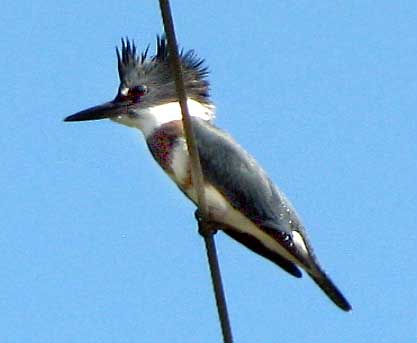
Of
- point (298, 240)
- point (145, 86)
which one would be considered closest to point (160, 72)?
point (145, 86)

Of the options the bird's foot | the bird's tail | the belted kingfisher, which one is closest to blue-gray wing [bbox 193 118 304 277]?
the belted kingfisher

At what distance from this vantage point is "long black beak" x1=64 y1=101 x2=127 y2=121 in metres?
4.83

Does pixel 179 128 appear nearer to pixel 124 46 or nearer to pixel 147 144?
pixel 147 144

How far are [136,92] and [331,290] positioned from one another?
48.4 inches

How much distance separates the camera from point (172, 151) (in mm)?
4434

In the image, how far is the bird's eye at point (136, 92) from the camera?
16.2 ft

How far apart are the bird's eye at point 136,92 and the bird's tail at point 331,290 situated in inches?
43.9

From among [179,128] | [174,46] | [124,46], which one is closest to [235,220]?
[179,128]

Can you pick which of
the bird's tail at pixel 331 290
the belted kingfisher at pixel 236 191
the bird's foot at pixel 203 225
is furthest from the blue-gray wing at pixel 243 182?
the bird's foot at pixel 203 225

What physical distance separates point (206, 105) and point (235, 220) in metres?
0.78

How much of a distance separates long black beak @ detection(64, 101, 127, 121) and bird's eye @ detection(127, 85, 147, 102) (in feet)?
0.26

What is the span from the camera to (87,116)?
15.9 ft

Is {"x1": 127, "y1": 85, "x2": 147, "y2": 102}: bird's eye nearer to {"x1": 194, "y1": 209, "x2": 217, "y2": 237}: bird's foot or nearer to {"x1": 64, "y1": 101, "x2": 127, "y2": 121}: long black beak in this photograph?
{"x1": 64, "y1": 101, "x2": 127, "y2": 121}: long black beak

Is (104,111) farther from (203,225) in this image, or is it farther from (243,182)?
(203,225)
